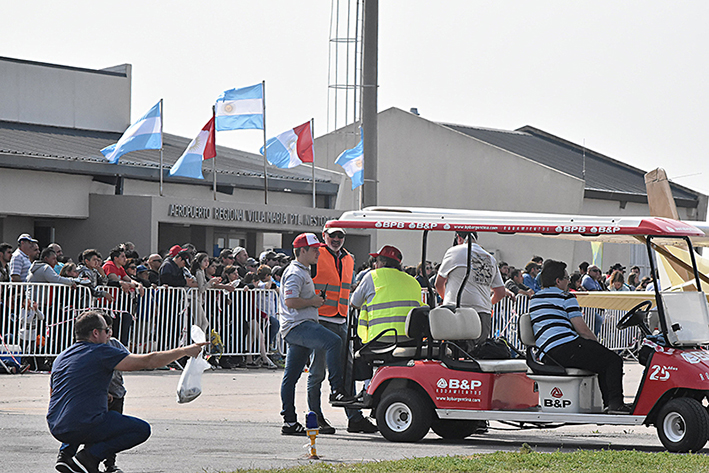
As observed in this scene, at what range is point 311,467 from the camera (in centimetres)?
809

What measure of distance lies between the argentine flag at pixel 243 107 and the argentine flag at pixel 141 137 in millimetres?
1949

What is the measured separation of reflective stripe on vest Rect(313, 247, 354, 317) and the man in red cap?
13.8 inches

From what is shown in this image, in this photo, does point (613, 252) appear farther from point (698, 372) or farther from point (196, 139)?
point (698, 372)

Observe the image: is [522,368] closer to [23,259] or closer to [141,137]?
[23,259]

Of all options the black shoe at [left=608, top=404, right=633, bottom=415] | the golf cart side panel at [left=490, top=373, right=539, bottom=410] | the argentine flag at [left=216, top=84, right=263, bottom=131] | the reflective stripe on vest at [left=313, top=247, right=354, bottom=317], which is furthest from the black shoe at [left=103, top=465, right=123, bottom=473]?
the argentine flag at [left=216, top=84, right=263, bottom=131]

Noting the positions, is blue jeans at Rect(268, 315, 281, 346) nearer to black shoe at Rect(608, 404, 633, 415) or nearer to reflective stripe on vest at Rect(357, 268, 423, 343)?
reflective stripe on vest at Rect(357, 268, 423, 343)

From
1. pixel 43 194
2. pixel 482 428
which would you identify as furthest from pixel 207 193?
pixel 482 428

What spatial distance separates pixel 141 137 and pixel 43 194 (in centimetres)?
250

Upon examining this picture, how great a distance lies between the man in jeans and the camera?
10742mm

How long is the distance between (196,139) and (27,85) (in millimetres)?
6495

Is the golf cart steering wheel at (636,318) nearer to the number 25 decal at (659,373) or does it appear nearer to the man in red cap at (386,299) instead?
the number 25 decal at (659,373)

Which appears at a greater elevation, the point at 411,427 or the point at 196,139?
the point at 196,139

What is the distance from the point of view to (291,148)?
94.2ft

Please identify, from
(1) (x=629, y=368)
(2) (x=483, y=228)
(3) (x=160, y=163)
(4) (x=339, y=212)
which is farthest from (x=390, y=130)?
(2) (x=483, y=228)
